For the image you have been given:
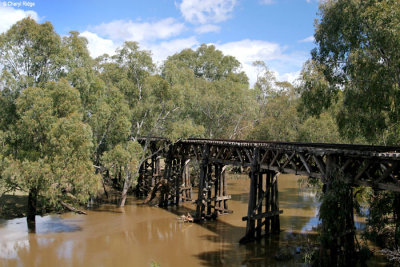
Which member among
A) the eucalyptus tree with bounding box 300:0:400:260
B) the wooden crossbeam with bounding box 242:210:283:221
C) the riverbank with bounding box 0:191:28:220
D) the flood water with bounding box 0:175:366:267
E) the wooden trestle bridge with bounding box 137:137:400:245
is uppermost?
the eucalyptus tree with bounding box 300:0:400:260

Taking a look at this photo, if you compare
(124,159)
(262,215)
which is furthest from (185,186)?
(262,215)

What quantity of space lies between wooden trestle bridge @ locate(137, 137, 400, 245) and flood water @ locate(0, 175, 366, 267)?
3.37 ft

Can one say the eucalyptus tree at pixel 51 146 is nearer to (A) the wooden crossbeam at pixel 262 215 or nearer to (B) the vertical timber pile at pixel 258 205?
(A) the wooden crossbeam at pixel 262 215

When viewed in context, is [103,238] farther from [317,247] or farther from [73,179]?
[317,247]

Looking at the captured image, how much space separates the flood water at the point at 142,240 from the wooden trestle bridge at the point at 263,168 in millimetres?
1028

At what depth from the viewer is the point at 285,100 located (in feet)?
123

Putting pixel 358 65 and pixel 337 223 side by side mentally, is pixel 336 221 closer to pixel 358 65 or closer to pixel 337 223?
pixel 337 223

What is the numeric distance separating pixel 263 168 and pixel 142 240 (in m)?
6.04

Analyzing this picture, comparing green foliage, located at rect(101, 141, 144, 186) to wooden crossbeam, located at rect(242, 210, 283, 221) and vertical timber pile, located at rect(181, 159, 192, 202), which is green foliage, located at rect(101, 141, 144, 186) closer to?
vertical timber pile, located at rect(181, 159, 192, 202)

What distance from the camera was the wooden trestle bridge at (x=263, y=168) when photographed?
9.01m

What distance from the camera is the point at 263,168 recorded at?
13336 millimetres

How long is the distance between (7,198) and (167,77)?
12.0 metres

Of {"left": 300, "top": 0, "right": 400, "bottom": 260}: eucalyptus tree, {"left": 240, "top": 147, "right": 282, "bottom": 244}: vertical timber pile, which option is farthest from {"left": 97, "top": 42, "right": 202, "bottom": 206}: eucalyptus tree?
{"left": 300, "top": 0, "right": 400, "bottom": 260}: eucalyptus tree

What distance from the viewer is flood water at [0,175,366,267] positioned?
1170 centimetres
